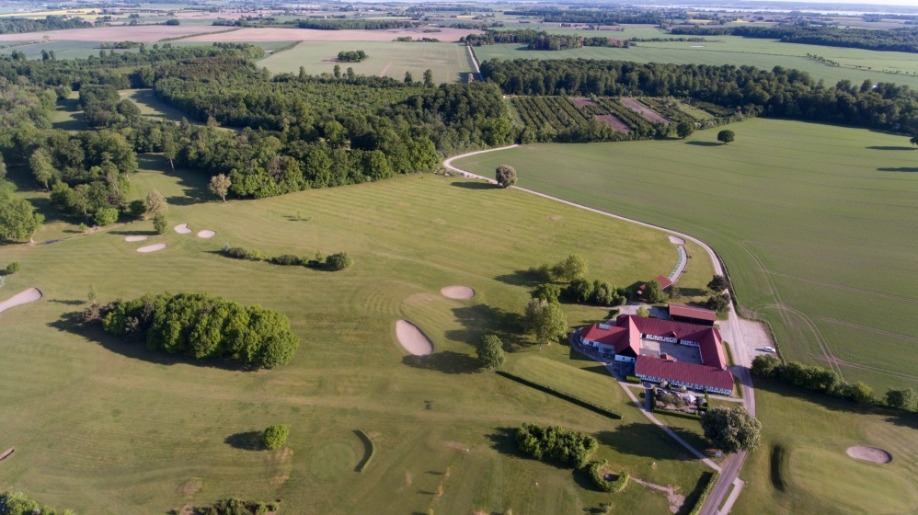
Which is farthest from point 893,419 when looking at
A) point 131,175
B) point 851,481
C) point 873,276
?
point 131,175

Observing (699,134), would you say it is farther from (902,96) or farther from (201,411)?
(201,411)

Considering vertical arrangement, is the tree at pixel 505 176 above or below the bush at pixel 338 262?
above

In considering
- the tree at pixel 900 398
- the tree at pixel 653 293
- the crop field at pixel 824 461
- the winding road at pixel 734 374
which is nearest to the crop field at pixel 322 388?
the winding road at pixel 734 374

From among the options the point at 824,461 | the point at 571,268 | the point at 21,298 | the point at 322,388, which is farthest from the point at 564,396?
the point at 21,298

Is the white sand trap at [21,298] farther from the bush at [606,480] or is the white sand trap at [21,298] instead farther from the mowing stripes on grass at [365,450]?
the bush at [606,480]

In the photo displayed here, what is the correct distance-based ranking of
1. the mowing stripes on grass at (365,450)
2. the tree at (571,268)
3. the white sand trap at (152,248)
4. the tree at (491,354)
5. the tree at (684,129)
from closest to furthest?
the mowing stripes on grass at (365,450), the tree at (491,354), the tree at (571,268), the white sand trap at (152,248), the tree at (684,129)

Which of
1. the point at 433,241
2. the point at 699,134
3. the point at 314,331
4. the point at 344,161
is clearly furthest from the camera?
the point at 699,134

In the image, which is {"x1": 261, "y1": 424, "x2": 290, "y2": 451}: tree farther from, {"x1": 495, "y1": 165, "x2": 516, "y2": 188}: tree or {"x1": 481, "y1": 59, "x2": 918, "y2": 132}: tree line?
{"x1": 481, "y1": 59, "x2": 918, "y2": 132}: tree line
